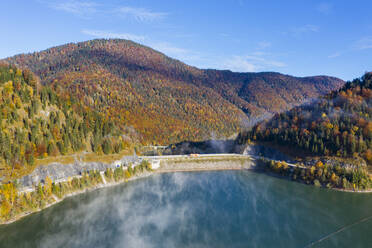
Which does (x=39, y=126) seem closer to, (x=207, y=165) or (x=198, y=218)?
(x=198, y=218)

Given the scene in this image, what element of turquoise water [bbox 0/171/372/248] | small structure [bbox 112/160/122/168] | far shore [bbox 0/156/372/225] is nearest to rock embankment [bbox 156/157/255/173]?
far shore [bbox 0/156/372/225]

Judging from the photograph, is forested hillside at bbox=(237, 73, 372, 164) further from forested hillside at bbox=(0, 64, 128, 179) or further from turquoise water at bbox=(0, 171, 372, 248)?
forested hillside at bbox=(0, 64, 128, 179)

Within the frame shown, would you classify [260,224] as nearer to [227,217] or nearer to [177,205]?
[227,217]

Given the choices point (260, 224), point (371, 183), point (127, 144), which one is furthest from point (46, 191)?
point (371, 183)

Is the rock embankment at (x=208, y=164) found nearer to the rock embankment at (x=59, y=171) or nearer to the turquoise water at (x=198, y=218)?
the turquoise water at (x=198, y=218)

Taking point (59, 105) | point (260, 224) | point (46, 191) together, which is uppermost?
point (59, 105)

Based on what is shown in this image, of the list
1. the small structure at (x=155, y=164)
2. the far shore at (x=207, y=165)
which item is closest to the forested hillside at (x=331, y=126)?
the far shore at (x=207, y=165)
